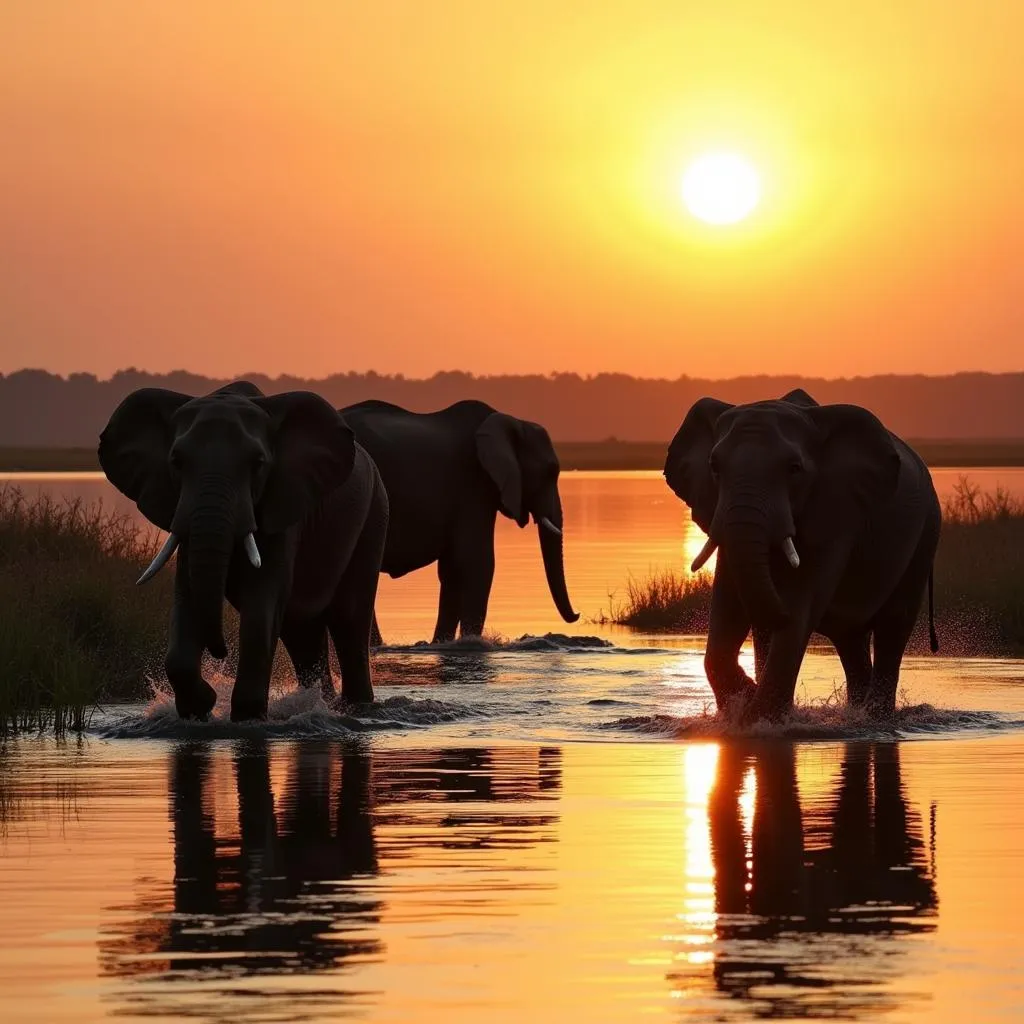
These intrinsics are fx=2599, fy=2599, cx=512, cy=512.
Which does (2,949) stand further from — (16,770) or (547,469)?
(547,469)

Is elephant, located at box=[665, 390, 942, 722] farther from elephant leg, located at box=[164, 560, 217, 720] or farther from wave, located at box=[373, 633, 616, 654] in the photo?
wave, located at box=[373, 633, 616, 654]

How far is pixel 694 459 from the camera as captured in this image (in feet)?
54.4

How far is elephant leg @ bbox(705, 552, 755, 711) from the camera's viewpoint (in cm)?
1588

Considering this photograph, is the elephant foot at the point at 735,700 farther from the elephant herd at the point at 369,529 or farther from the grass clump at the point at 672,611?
the grass clump at the point at 672,611

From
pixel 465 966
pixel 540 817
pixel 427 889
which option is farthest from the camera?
pixel 540 817

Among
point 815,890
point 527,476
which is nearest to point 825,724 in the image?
point 815,890

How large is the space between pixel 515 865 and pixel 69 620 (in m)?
9.94

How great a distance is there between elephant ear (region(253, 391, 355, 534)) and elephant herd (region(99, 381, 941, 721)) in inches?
0.4

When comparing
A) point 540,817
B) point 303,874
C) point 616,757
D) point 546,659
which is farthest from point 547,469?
point 303,874

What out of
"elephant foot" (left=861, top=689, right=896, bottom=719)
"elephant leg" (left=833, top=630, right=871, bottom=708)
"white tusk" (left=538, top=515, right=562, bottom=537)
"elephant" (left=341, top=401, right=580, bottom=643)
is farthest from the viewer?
"white tusk" (left=538, top=515, right=562, bottom=537)

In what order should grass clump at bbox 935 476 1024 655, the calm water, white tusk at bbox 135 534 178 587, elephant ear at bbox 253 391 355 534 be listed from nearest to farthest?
the calm water < white tusk at bbox 135 534 178 587 < elephant ear at bbox 253 391 355 534 < grass clump at bbox 935 476 1024 655

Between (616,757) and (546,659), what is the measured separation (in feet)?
29.8

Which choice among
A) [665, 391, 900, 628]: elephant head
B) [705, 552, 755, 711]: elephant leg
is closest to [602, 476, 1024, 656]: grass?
[665, 391, 900, 628]: elephant head

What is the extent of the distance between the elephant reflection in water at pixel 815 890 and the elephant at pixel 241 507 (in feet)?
10.7
